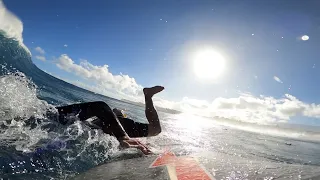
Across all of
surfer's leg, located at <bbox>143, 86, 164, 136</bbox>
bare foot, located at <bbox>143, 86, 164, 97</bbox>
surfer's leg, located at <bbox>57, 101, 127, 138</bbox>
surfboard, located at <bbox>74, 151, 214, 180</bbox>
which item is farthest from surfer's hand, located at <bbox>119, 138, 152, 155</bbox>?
bare foot, located at <bbox>143, 86, 164, 97</bbox>

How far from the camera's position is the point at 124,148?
5520 millimetres

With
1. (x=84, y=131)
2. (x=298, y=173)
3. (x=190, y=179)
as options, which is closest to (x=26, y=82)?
(x=84, y=131)

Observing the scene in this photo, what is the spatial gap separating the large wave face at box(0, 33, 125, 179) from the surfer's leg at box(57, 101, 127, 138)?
0.98ft

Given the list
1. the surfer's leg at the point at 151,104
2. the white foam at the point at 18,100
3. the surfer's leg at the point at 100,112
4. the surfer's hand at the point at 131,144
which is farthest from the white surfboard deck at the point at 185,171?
the white foam at the point at 18,100

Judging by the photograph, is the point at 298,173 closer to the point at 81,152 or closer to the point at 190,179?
the point at 190,179

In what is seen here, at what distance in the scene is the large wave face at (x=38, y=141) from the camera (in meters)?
3.50

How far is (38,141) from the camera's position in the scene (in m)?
4.48

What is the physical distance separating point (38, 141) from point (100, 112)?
4.89ft

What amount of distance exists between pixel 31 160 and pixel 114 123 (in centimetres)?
209

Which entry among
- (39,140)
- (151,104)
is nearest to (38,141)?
(39,140)

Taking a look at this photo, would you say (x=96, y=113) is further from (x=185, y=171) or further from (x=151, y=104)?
(x=185, y=171)

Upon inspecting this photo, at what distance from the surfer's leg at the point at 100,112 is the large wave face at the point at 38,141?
11.7 inches

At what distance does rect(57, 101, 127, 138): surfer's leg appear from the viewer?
5.46 meters

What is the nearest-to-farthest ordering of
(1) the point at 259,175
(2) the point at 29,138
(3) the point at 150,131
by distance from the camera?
1. (1) the point at 259,175
2. (2) the point at 29,138
3. (3) the point at 150,131
